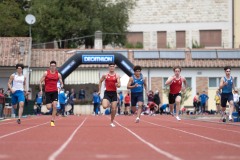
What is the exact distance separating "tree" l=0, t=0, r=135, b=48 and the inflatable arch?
2540cm

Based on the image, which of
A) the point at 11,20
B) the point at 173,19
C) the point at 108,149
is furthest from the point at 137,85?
the point at 173,19

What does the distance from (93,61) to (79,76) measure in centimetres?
1137

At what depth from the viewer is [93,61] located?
47.7m

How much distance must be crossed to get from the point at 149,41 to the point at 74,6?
13.5 meters

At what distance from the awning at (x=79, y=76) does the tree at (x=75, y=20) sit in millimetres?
13882

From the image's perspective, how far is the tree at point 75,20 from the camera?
7311 cm

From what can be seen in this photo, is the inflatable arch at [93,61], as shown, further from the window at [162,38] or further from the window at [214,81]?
the window at [162,38]

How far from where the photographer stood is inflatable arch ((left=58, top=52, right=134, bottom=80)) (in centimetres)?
4662

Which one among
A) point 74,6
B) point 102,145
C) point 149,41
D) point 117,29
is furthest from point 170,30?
point 102,145

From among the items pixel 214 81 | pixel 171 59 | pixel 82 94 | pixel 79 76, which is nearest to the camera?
pixel 82 94

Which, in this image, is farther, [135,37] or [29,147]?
[135,37]

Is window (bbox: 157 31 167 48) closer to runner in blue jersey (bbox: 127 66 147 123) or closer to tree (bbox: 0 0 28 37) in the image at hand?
tree (bbox: 0 0 28 37)

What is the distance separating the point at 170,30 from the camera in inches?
3327

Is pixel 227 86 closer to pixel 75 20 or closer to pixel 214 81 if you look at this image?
pixel 214 81
